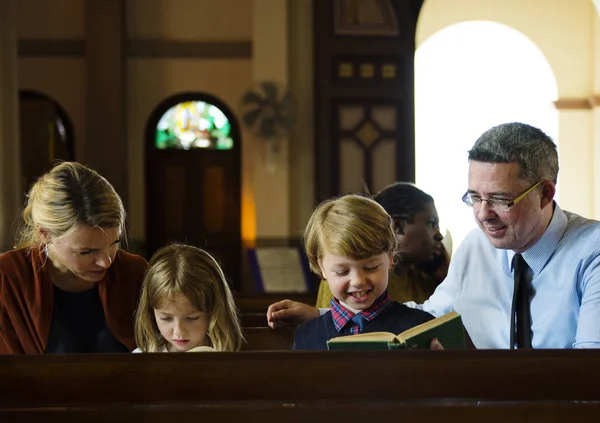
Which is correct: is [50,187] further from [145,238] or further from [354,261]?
[145,238]

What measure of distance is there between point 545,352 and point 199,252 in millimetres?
1364

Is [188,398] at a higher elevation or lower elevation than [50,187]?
lower

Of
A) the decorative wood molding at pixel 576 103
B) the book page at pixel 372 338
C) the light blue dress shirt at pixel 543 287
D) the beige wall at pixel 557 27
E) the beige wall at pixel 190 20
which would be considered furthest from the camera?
the decorative wood molding at pixel 576 103

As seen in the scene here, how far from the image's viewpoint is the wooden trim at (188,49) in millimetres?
12555

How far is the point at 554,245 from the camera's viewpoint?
2973 millimetres

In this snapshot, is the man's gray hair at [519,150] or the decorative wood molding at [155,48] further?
the decorative wood molding at [155,48]

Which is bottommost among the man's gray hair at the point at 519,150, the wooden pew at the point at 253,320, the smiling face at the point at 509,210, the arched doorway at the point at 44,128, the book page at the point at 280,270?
the book page at the point at 280,270

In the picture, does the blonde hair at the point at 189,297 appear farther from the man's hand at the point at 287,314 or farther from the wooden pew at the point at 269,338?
the wooden pew at the point at 269,338

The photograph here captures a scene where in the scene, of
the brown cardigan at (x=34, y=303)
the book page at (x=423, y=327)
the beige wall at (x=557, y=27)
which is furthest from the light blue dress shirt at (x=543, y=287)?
the beige wall at (x=557, y=27)

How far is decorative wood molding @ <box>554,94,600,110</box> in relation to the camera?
47.7ft

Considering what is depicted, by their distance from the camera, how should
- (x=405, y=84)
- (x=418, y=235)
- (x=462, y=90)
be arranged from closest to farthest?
(x=418, y=235) < (x=405, y=84) < (x=462, y=90)

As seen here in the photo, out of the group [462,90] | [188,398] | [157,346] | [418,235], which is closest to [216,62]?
[462,90]

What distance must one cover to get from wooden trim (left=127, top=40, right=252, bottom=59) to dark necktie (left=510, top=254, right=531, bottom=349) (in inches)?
389

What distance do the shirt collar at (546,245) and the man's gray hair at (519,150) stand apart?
0.15m
